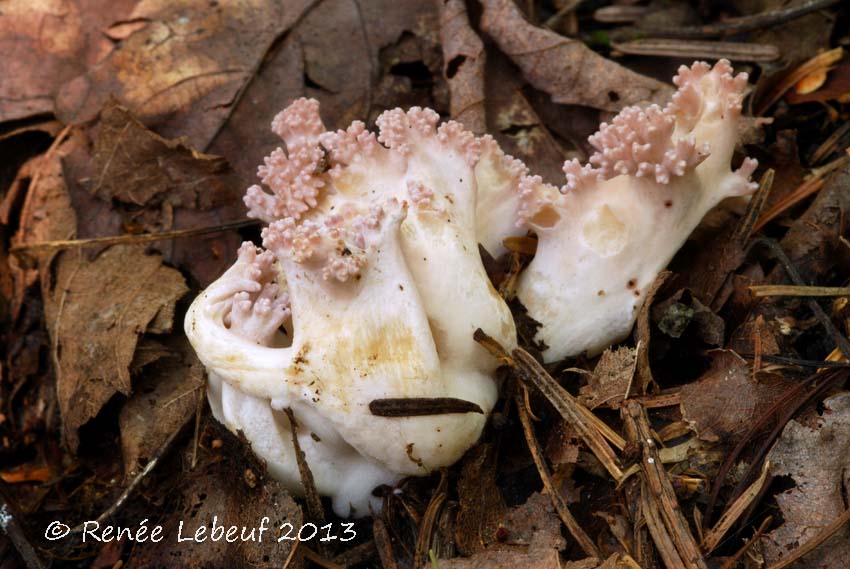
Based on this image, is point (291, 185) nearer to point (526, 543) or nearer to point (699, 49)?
point (526, 543)

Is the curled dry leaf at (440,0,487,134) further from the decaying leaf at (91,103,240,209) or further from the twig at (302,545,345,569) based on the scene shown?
the twig at (302,545,345,569)

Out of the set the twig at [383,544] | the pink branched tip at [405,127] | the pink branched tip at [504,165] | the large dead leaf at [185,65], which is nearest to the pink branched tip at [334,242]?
the pink branched tip at [405,127]

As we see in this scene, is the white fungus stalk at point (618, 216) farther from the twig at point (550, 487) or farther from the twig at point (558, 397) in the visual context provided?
the twig at point (550, 487)

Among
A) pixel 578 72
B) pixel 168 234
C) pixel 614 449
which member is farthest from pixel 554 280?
pixel 168 234

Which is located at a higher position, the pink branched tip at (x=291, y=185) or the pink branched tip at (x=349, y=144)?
the pink branched tip at (x=349, y=144)

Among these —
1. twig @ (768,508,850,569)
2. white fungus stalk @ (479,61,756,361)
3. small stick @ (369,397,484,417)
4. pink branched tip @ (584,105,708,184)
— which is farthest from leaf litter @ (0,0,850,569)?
pink branched tip @ (584,105,708,184)

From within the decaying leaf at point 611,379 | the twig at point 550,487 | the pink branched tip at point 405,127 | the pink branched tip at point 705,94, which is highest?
the pink branched tip at point 705,94

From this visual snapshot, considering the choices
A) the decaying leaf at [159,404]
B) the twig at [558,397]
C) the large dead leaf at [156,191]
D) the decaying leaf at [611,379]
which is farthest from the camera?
the large dead leaf at [156,191]

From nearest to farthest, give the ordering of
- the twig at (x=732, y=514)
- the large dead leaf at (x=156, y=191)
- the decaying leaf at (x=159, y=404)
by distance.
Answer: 1. the twig at (x=732, y=514)
2. the decaying leaf at (x=159, y=404)
3. the large dead leaf at (x=156, y=191)
